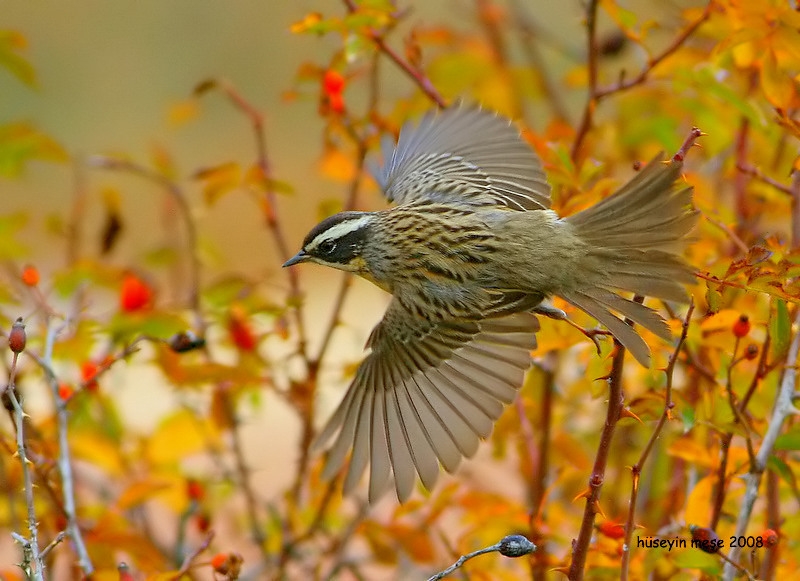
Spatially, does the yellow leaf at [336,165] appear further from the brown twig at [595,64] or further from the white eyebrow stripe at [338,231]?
the brown twig at [595,64]

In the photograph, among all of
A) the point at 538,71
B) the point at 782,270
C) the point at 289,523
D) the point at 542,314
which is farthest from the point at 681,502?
the point at 538,71

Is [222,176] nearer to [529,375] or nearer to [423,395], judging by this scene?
[423,395]

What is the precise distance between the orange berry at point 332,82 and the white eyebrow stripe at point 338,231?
1.01 feet

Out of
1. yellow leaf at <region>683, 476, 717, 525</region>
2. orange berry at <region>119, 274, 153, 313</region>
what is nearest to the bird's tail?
yellow leaf at <region>683, 476, 717, 525</region>

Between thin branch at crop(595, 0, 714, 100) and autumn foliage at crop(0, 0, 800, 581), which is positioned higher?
thin branch at crop(595, 0, 714, 100)

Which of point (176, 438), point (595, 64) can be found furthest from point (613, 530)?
point (176, 438)

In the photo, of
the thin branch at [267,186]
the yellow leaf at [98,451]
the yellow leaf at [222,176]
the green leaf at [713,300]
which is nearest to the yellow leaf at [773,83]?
the green leaf at [713,300]

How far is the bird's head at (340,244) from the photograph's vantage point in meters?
2.59

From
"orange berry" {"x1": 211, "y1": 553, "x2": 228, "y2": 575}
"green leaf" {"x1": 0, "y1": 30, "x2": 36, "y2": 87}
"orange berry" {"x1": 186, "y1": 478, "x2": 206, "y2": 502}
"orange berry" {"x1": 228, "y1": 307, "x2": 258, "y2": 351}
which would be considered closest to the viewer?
"orange berry" {"x1": 211, "y1": 553, "x2": 228, "y2": 575}

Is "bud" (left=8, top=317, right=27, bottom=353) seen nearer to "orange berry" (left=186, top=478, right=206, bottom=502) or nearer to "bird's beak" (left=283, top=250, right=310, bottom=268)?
"bird's beak" (left=283, top=250, right=310, bottom=268)

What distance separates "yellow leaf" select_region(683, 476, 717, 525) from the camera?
2.01 metres

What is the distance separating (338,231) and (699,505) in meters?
1.05

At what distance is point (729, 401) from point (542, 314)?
1.73 feet

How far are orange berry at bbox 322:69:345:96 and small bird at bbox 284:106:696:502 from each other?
28 cm
